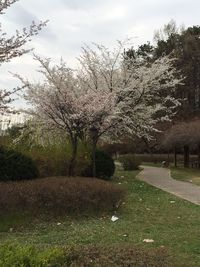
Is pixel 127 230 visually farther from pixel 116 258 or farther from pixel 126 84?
pixel 126 84

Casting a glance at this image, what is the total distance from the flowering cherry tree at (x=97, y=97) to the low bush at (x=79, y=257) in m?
11.2

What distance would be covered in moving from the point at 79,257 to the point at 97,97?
1280 centimetres

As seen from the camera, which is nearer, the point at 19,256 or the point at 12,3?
the point at 19,256

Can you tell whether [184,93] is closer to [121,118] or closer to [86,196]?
[121,118]

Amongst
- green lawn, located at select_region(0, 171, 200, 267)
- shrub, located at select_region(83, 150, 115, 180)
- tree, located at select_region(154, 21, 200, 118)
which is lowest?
green lawn, located at select_region(0, 171, 200, 267)

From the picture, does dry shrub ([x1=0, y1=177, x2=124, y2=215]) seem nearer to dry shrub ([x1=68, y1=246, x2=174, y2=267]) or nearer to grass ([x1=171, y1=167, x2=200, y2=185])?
dry shrub ([x1=68, y1=246, x2=174, y2=267])

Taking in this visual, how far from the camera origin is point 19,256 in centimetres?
477

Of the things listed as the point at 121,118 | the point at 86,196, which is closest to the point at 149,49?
the point at 121,118

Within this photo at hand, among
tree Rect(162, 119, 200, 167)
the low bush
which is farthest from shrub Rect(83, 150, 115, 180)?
tree Rect(162, 119, 200, 167)

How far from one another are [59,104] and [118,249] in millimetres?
11423

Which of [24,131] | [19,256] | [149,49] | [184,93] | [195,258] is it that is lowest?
[195,258]

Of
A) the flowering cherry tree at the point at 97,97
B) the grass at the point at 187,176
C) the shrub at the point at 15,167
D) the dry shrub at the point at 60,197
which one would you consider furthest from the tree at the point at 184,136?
the dry shrub at the point at 60,197

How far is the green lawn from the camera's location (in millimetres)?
8039

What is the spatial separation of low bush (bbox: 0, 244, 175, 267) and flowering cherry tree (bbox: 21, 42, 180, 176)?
11.2 meters
